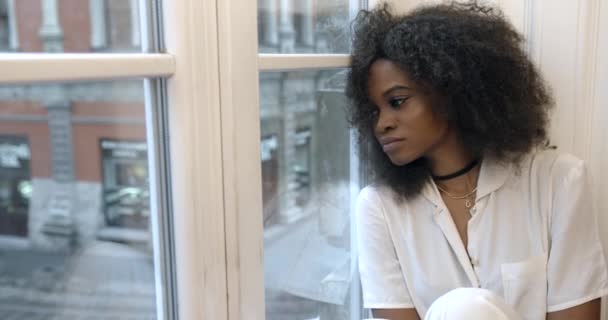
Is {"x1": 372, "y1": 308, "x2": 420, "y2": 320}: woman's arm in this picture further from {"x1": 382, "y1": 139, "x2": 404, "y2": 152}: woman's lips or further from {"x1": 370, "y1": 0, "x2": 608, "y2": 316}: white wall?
{"x1": 370, "y1": 0, "x2": 608, "y2": 316}: white wall

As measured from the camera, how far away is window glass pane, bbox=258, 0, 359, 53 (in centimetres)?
90

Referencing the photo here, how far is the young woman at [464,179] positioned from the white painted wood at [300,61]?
4cm

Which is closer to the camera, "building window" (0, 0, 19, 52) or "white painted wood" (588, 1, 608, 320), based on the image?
"building window" (0, 0, 19, 52)

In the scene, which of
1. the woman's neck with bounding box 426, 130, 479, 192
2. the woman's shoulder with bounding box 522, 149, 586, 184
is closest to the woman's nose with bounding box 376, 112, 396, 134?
the woman's neck with bounding box 426, 130, 479, 192

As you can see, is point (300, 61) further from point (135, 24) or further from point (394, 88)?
point (135, 24)

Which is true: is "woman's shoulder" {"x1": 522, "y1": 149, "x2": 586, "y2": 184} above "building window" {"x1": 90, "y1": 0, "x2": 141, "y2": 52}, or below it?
below

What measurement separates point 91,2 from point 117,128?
0.15 metres

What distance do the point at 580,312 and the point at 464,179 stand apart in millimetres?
298

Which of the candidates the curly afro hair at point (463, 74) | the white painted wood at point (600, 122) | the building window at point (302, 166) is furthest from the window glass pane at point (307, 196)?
the white painted wood at point (600, 122)

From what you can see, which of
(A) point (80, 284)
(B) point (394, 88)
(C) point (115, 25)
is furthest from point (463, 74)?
(A) point (80, 284)

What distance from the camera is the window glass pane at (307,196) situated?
0.95m

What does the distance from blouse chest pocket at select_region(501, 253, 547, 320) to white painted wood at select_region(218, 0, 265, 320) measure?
45 centimetres

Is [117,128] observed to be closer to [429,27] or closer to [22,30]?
[22,30]

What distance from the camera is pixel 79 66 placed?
56 centimetres
